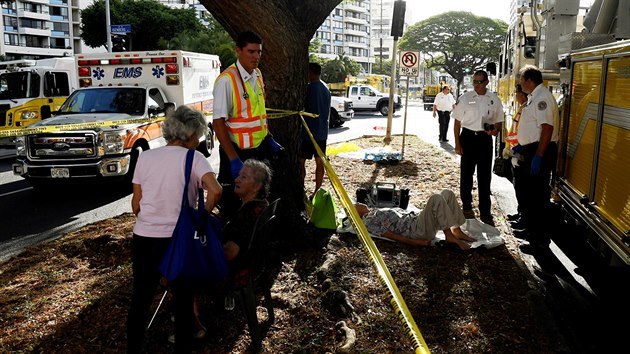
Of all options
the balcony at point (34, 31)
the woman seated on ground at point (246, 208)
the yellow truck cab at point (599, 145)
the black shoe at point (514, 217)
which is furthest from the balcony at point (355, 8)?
the woman seated on ground at point (246, 208)

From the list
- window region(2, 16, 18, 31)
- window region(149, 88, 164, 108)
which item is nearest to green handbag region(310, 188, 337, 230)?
window region(149, 88, 164, 108)

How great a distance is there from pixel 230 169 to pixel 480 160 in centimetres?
397

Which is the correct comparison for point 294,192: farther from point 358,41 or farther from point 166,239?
point 358,41

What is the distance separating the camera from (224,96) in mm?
4781

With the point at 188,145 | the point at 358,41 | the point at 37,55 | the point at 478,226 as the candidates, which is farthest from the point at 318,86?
the point at 358,41

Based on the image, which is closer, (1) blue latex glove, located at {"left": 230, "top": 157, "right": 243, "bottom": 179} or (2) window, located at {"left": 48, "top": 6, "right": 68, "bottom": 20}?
(1) blue latex glove, located at {"left": 230, "top": 157, "right": 243, "bottom": 179}

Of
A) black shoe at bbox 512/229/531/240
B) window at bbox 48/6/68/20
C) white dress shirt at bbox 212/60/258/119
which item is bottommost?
black shoe at bbox 512/229/531/240

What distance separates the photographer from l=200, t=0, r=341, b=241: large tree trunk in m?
5.51

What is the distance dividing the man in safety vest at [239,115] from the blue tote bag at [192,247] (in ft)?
4.42

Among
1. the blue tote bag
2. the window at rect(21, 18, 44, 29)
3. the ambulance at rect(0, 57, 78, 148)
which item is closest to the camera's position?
the blue tote bag

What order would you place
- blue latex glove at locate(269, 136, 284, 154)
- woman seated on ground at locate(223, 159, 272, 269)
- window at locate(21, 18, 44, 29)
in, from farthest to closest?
window at locate(21, 18, 44, 29) < blue latex glove at locate(269, 136, 284, 154) < woman seated on ground at locate(223, 159, 272, 269)

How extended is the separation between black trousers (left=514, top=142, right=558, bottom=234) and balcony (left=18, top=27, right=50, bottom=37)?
7999 cm

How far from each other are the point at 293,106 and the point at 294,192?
2.98ft

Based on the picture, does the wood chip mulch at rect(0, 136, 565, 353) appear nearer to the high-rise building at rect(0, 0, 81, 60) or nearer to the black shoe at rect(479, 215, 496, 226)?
the black shoe at rect(479, 215, 496, 226)
